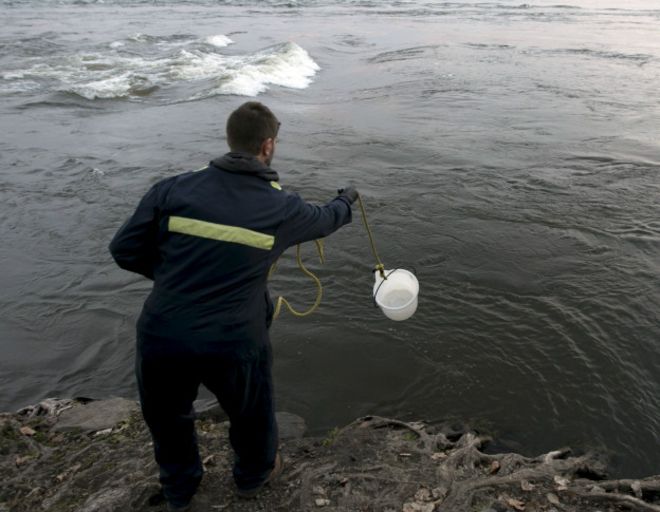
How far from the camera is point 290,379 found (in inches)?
208

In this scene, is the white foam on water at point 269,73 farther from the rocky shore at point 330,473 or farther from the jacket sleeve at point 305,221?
the jacket sleeve at point 305,221

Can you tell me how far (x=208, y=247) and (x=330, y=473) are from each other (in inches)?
77.7

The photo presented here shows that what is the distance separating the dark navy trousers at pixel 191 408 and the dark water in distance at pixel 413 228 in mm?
1426

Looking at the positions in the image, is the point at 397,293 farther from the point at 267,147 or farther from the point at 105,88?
the point at 105,88

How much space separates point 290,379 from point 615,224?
5.43m

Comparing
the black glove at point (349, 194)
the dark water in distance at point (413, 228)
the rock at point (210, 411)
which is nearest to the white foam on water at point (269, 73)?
the dark water in distance at point (413, 228)

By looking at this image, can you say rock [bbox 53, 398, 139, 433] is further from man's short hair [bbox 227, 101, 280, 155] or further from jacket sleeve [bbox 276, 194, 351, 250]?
man's short hair [bbox 227, 101, 280, 155]

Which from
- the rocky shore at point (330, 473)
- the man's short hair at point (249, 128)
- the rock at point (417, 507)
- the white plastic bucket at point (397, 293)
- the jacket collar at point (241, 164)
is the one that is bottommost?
the rocky shore at point (330, 473)

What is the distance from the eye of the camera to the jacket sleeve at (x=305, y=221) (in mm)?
2947

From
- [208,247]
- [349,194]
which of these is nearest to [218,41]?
[349,194]

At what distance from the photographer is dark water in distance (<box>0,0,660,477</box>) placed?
5.08 metres

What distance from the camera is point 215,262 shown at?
279cm

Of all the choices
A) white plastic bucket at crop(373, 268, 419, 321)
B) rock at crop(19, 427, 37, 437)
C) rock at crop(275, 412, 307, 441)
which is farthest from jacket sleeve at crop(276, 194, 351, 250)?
rock at crop(19, 427, 37, 437)

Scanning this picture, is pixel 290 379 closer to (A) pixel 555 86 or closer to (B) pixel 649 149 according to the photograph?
(B) pixel 649 149
